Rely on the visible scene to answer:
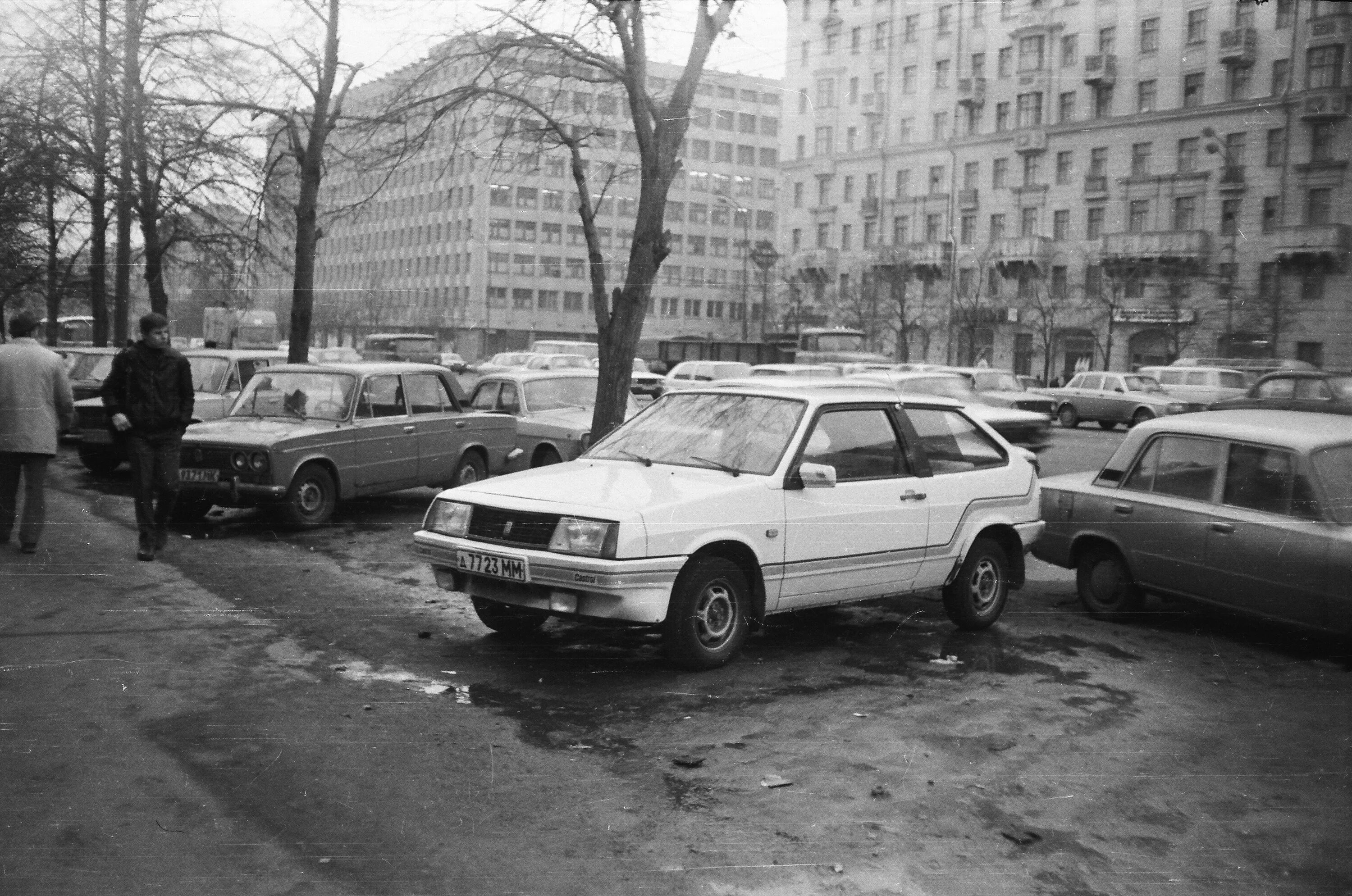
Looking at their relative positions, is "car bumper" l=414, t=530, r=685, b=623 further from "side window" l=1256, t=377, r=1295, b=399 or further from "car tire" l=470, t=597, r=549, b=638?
"side window" l=1256, t=377, r=1295, b=399

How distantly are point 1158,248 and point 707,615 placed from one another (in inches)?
323

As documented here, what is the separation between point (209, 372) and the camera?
16469 millimetres

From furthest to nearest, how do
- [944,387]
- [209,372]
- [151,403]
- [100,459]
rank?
[944,387] → [209,372] → [100,459] → [151,403]

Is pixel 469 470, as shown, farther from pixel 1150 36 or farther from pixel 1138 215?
pixel 1150 36

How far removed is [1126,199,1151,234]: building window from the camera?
13023mm

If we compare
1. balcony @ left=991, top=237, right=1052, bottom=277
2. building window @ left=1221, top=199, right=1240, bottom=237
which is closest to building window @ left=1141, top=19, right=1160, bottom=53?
building window @ left=1221, top=199, right=1240, bottom=237

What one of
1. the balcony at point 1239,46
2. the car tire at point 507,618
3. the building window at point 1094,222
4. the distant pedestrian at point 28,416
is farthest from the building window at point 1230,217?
the distant pedestrian at point 28,416

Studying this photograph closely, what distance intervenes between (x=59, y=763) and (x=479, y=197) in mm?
47069

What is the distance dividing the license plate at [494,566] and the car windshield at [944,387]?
521 inches

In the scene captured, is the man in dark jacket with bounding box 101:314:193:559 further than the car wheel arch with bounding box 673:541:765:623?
Yes

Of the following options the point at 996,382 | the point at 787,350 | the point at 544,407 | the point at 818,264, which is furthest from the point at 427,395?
the point at 787,350

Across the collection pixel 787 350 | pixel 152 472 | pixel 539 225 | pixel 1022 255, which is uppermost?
pixel 539 225

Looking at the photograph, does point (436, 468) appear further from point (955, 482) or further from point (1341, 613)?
point (1341, 613)

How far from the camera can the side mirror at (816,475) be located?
6.88 m
